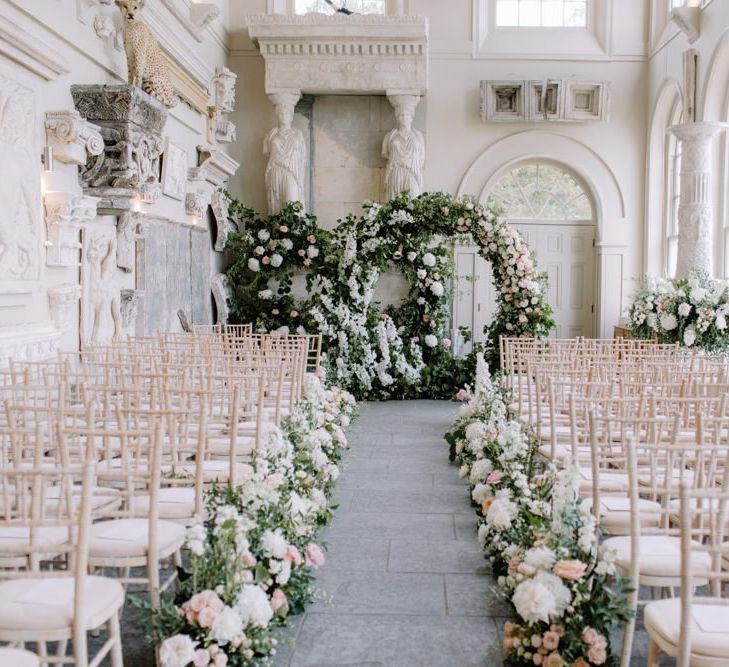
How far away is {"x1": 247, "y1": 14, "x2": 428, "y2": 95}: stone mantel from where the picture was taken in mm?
11680

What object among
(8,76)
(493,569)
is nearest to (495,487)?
(493,569)

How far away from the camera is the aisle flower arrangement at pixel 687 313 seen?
332 inches

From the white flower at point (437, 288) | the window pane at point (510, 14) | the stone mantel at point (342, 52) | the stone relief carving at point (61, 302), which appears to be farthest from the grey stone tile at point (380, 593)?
the window pane at point (510, 14)

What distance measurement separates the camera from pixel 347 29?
38.3 feet

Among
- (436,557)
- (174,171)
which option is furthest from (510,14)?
(436,557)

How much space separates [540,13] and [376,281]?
506 centimetres

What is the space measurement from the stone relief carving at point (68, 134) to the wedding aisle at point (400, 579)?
10.5 feet

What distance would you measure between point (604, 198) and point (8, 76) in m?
9.10

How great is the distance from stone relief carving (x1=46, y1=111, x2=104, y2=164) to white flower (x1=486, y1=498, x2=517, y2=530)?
4.21 m

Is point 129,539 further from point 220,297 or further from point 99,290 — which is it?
point 220,297

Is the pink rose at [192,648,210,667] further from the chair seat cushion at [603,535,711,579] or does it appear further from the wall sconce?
the wall sconce

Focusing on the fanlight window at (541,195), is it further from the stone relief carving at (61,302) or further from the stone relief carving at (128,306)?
the stone relief carving at (61,302)

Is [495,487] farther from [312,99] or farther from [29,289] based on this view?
[312,99]

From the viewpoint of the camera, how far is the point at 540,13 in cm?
1270
